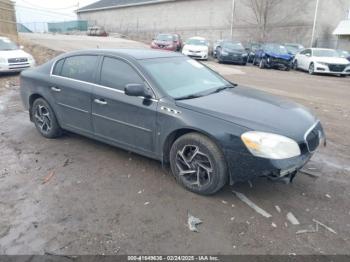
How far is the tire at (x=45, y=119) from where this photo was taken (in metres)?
5.22

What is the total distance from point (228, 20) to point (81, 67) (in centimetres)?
2968

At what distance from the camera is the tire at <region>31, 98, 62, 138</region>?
5219 millimetres

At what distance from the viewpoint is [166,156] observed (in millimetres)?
3936

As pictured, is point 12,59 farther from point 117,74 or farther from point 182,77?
point 182,77

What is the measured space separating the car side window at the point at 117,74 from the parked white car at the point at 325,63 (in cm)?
1487

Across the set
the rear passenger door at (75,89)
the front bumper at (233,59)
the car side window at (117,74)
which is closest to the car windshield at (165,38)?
the front bumper at (233,59)

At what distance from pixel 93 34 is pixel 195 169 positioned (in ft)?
142

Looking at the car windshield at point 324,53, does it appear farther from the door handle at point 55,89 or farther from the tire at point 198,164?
the tire at point 198,164

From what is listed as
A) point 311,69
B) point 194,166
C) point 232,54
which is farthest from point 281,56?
point 194,166

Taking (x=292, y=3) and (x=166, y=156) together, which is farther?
(x=292, y=3)

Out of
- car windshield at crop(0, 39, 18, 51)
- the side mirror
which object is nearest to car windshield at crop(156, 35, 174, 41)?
car windshield at crop(0, 39, 18, 51)

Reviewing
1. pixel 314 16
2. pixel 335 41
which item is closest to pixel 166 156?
pixel 314 16

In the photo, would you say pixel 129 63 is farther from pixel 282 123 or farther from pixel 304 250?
pixel 304 250

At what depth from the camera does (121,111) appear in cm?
416
